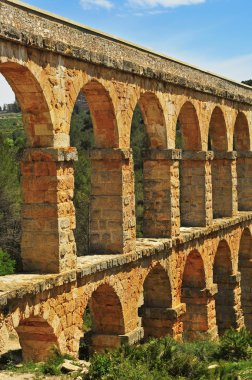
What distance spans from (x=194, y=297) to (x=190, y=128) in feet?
14.8

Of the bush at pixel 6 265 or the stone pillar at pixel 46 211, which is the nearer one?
the stone pillar at pixel 46 211

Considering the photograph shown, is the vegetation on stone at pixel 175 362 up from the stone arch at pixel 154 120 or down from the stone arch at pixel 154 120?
down

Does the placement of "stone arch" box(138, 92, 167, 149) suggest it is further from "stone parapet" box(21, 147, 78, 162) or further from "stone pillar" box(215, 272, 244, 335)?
"stone pillar" box(215, 272, 244, 335)

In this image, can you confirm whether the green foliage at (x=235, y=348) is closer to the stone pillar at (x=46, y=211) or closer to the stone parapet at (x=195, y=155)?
the stone pillar at (x=46, y=211)

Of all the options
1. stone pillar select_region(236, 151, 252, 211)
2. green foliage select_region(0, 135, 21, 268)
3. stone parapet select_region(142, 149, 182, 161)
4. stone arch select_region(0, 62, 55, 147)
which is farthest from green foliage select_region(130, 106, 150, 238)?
stone arch select_region(0, 62, 55, 147)

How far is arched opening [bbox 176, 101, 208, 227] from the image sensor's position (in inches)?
703

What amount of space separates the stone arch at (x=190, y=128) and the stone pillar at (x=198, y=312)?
384 centimetres

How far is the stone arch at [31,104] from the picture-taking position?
10.7 meters

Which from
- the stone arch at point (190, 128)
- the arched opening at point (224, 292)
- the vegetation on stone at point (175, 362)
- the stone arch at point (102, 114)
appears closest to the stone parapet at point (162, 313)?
the vegetation on stone at point (175, 362)

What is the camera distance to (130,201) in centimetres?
1391

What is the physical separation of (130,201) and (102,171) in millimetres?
866

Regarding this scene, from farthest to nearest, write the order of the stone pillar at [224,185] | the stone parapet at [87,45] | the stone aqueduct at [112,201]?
1. the stone pillar at [224,185]
2. the stone aqueduct at [112,201]
3. the stone parapet at [87,45]

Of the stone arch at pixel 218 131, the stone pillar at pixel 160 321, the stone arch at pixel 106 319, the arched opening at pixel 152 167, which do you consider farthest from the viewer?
the stone arch at pixel 218 131

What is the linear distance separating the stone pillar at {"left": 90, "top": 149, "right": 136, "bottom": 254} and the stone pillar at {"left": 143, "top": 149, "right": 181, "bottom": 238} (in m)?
2.02
